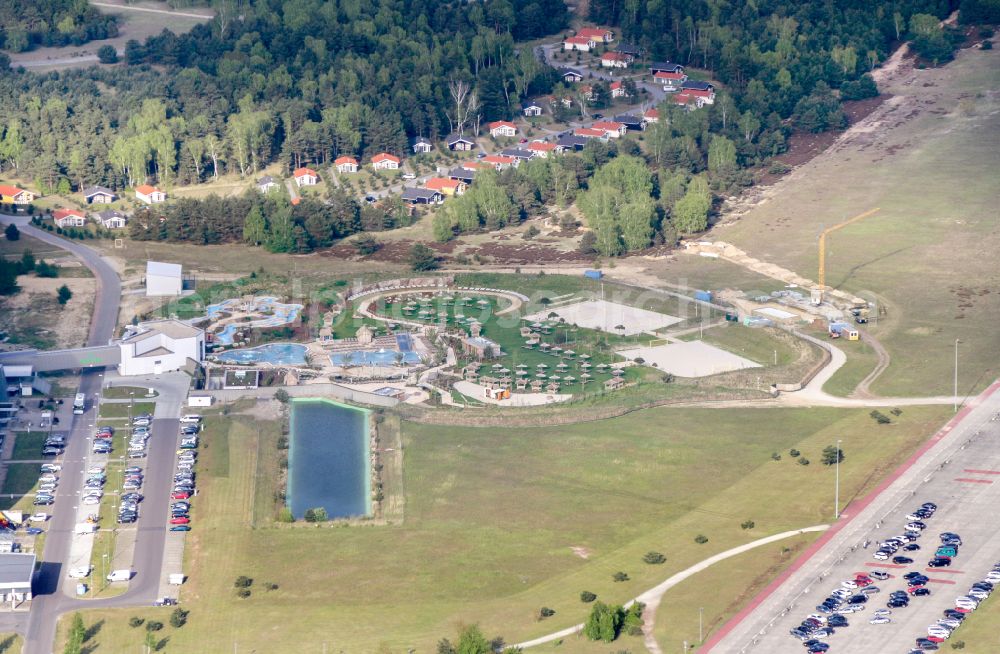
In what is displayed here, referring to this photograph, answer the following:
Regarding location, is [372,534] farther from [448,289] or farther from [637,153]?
[637,153]

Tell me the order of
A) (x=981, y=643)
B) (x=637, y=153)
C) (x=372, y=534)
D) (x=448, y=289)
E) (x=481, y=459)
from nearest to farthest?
(x=981, y=643), (x=372, y=534), (x=481, y=459), (x=448, y=289), (x=637, y=153)

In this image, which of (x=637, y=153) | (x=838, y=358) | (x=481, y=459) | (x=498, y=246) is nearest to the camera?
(x=481, y=459)

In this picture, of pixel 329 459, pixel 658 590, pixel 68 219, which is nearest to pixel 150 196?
pixel 68 219

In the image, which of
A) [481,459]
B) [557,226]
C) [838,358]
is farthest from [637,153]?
[481,459]

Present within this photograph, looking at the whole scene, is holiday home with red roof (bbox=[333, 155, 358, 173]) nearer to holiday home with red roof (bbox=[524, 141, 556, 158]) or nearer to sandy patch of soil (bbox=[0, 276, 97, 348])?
holiday home with red roof (bbox=[524, 141, 556, 158])

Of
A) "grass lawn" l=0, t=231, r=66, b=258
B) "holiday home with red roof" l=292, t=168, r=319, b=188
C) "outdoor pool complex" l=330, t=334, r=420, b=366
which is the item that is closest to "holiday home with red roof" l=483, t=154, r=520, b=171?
"holiday home with red roof" l=292, t=168, r=319, b=188

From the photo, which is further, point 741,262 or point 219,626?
point 741,262
